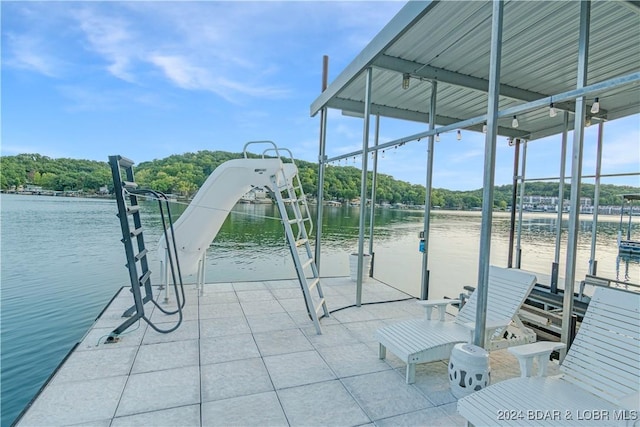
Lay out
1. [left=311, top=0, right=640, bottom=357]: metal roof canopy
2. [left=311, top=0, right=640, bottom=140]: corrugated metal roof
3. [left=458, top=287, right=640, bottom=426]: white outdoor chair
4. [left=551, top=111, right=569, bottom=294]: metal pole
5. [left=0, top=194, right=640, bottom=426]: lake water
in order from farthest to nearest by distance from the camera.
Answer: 1. [left=551, top=111, right=569, bottom=294]: metal pole
2. [left=0, top=194, right=640, bottom=426]: lake water
3. [left=311, top=0, right=640, bottom=140]: corrugated metal roof
4. [left=311, top=0, right=640, bottom=357]: metal roof canopy
5. [left=458, top=287, right=640, bottom=426]: white outdoor chair

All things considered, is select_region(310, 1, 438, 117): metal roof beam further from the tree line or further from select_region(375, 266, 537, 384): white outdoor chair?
select_region(375, 266, 537, 384): white outdoor chair

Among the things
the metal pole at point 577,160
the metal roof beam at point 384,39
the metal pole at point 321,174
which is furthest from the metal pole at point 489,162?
the metal pole at point 321,174

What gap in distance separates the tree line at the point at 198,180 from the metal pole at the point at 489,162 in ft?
1.06

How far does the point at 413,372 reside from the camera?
8.27 feet

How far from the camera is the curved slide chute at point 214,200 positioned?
4027mm

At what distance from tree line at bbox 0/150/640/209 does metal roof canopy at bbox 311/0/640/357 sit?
763 millimetres

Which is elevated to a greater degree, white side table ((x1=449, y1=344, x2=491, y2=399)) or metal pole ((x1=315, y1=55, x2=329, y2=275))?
metal pole ((x1=315, y1=55, x2=329, y2=275))

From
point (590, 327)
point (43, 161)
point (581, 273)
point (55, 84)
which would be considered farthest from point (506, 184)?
point (43, 161)

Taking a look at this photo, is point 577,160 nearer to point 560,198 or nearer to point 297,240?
point 297,240

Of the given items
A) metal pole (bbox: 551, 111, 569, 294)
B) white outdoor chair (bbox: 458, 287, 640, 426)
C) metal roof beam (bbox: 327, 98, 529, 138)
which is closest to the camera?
white outdoor chair (bbox: 458, 287, 640, 426)

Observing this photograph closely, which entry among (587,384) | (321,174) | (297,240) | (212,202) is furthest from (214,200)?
(587,384)

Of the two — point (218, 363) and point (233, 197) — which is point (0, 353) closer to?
point (218, 363)

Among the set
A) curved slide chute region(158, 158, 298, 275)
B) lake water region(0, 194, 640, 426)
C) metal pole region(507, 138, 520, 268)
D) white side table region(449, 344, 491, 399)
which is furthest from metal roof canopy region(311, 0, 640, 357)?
lake water region(0, 194, 640, 426)

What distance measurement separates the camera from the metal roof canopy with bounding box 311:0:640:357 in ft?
7.86
